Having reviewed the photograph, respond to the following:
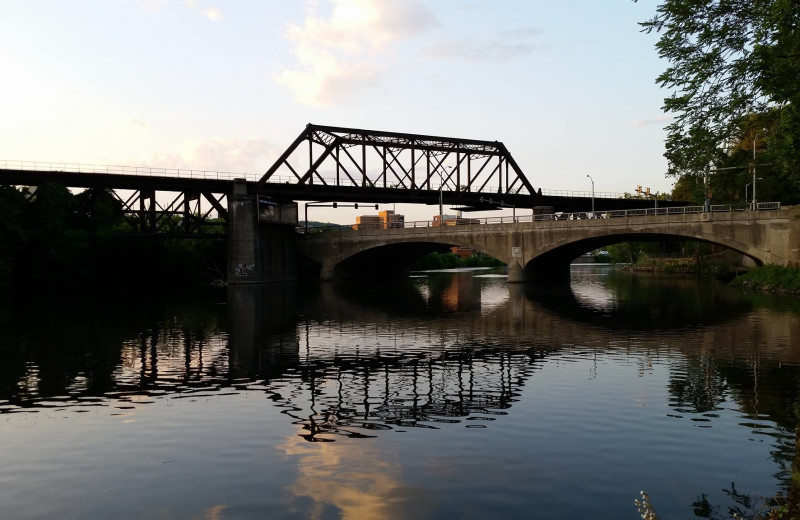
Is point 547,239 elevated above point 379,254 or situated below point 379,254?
above

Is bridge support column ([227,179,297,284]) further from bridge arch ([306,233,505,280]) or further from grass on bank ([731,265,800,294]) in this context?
grass on bank ([731,265,800,294])

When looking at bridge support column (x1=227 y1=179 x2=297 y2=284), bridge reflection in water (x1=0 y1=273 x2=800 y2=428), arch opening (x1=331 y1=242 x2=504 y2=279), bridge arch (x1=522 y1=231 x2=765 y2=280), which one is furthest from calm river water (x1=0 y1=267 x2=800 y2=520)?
arch opening (x1=331 y1=242 x2=504 y2=279)

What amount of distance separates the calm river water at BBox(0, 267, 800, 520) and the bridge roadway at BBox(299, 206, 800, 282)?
33879 mm

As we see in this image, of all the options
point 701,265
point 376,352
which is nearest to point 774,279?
point 701,265

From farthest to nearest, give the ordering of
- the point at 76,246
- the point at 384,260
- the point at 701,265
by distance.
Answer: the point at 384,260
the point at 701,265
the point at 76,246

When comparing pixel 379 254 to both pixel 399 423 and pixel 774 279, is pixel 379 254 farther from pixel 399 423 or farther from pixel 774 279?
pixel 399 423

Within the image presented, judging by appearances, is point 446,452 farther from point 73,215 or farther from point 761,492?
point 73,215

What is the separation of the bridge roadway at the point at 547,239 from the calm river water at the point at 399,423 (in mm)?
33879

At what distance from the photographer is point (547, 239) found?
273 ft

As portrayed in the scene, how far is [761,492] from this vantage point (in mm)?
11562

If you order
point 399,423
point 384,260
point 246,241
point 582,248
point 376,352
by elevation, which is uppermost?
point 246,241

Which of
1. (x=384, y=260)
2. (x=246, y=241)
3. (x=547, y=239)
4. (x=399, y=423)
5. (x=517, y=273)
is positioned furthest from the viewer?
(x=384, y=260)

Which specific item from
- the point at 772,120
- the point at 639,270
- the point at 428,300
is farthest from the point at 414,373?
the point at 639,270

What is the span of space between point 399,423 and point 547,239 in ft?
227
